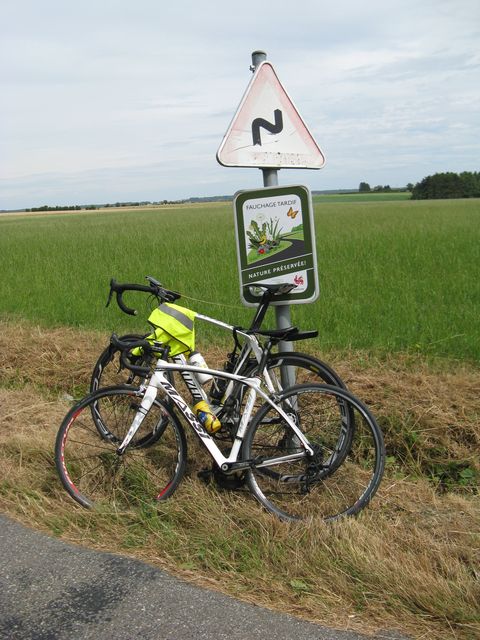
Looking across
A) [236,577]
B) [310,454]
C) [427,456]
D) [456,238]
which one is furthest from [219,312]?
[456,238]

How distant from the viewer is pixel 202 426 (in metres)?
3.68

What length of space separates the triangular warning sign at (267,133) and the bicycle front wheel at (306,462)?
55.0 inches

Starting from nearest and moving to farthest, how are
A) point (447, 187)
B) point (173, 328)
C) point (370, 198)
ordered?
point (173, 328), point (447, 187), point (370, 198)

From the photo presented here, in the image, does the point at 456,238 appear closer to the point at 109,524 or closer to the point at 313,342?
the point at 313,342

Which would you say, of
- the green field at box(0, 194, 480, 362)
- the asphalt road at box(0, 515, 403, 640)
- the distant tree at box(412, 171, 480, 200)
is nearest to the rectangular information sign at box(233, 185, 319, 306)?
the asphalt road at box(0, 515, 403, 640)

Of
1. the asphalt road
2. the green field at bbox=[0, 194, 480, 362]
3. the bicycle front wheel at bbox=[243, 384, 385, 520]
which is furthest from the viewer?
the green field at bbox=[0, 194, 480, 362]

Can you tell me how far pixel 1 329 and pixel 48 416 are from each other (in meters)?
3.49

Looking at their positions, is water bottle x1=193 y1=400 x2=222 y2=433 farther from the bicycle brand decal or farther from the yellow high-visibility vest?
the yellow high-visibility vest

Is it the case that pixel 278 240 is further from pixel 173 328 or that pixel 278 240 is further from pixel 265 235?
pixel 173 328

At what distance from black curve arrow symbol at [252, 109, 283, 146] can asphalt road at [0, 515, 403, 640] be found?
8.14 feet

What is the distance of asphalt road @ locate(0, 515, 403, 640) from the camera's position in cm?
250

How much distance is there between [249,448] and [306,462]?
0.34 meters

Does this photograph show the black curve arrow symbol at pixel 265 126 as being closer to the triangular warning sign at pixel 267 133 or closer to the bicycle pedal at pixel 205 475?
the triangular warning sign at pixel 267 133

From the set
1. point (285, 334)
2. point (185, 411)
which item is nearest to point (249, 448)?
point (185, 411)
